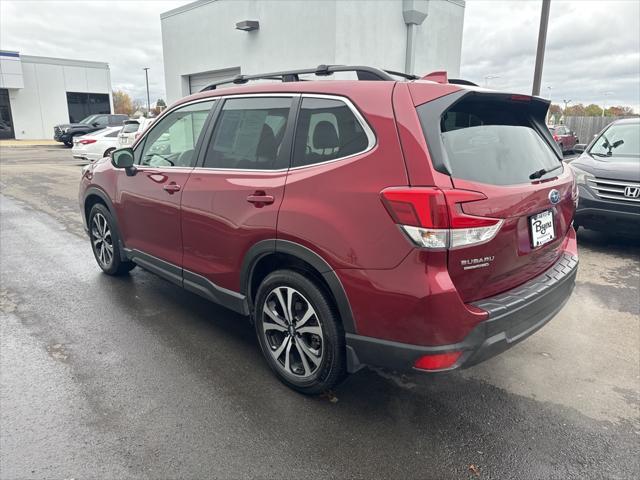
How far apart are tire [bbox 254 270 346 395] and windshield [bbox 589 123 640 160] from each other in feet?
18.8

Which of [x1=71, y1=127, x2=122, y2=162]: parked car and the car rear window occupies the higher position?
the car rear window

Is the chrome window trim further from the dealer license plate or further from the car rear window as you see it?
the car rear window

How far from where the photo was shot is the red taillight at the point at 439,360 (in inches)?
93.4

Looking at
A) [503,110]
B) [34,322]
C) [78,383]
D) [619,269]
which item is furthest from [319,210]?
[619,269]

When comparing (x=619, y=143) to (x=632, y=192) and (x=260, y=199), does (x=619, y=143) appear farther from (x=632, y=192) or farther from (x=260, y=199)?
(x=260, y=199)

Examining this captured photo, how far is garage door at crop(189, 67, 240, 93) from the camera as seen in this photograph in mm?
15899

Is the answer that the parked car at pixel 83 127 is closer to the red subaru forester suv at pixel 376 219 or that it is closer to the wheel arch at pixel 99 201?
the wheel arch at pixel 99 201

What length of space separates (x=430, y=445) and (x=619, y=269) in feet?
14.3

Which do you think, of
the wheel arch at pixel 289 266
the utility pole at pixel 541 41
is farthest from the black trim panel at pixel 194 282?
the utility pole at pixel 541 41

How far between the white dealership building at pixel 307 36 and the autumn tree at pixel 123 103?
65361 mm

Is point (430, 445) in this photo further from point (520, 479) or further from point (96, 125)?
point (96, 125)

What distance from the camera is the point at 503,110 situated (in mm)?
2951

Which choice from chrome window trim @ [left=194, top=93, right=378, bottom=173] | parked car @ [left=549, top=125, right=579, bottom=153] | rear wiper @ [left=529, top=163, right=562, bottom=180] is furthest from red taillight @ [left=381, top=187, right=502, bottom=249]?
parked car @ [left=549, top=125, right=579, bottom=153]

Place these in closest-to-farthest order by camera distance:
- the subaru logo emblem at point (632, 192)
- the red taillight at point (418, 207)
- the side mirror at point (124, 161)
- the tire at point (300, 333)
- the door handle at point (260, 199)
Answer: the red taillight at point (418, 207)
the tire at point (300, 333)
the door handle at point (260, 199)
the side mirror at point (124, 161)
the subaru logo emblem at point (632, 192)
